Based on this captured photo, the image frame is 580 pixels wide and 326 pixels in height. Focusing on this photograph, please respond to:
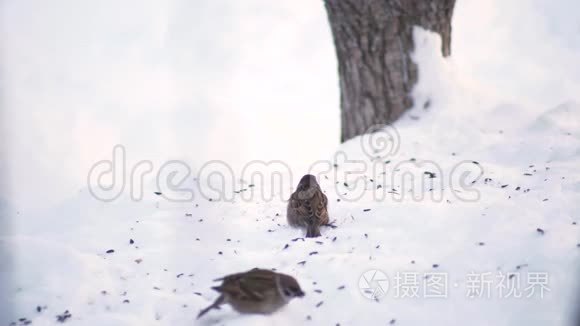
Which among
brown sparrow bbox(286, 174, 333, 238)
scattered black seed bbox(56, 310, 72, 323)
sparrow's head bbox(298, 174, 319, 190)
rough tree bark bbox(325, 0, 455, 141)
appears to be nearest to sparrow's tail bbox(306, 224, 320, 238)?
brown sparrow bbox(286, 174, 333, 238)

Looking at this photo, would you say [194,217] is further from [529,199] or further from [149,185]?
[529,199]

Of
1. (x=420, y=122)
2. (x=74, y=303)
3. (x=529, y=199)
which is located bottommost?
(x=74, y=303)

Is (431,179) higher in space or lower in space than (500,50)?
lower

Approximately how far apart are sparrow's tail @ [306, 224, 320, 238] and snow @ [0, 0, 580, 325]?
0.09 metres

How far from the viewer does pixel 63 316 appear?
10.9 feet

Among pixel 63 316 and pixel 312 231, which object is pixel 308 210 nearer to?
pixel 312 231

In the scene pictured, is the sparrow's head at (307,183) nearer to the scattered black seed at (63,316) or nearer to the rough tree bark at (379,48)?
the rough tree bark at (379,48)

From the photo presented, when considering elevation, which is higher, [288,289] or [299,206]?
[299,206]

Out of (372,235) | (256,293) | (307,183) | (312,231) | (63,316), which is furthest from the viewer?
(307,183)

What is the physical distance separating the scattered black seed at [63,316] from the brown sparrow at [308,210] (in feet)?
5.60

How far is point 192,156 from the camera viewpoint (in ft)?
21.9

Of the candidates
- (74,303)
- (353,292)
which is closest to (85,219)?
(74,303)

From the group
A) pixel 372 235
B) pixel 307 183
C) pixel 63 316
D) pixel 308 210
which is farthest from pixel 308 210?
pixel 63 316

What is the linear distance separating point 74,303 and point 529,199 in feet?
9.51
